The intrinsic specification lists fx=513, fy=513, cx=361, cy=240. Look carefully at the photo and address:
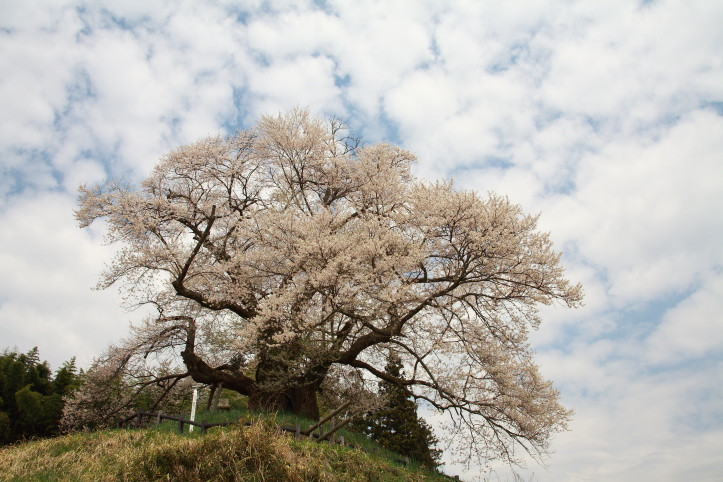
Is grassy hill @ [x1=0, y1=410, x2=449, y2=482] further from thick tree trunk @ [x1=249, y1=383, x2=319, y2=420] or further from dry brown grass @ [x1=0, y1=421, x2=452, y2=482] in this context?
thick tree trunk @ [x1=249, y1=383, x2=319, y2=420]

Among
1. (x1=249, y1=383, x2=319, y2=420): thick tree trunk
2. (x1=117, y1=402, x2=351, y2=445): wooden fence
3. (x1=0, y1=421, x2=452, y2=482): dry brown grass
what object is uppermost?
(x1=249, y1=383, x2=319, y2=420): thick tree trunk

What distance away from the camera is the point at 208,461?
26.9 feet

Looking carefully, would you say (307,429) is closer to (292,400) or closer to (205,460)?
(292,400)

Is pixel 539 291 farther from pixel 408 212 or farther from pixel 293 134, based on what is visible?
pixel 293 134

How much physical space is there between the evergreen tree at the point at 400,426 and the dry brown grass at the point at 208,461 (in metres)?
13.0

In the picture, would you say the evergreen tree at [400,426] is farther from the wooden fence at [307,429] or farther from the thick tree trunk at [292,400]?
the wooden fence at [307,429]

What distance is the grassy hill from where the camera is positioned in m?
8.13

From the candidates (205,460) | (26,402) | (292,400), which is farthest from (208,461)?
(26,402)

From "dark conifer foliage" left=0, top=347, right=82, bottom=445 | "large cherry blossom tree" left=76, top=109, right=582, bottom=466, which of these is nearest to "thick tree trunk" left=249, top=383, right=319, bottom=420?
"large cherry blossom tree" left=76, top=109, right=582, bottom=466

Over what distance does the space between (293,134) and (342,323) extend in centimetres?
683

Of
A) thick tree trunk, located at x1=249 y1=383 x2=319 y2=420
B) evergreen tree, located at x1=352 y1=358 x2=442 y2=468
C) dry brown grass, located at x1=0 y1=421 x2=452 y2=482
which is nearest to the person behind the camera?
dry brown grass, located at x1=0 y1=421 x2=452 y2=482

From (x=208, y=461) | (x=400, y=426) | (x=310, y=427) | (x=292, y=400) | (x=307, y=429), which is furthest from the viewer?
(x=400, y=426)

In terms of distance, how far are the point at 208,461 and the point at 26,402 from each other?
36.7ft

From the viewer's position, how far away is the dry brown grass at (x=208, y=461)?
8125 mm
